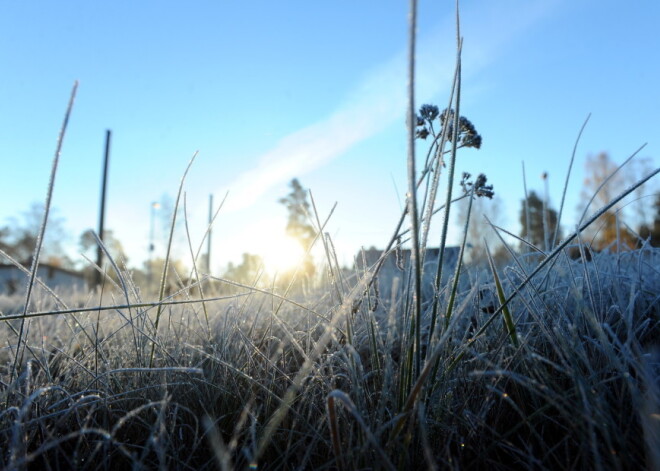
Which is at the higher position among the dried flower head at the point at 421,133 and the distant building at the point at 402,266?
the dried flower head at the point at 421,133

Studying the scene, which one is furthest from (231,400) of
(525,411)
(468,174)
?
(468,174)

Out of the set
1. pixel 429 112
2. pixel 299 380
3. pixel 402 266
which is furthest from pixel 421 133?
pixel 299 380

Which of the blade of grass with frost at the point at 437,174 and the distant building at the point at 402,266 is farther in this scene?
the distant building at the point at 402,266

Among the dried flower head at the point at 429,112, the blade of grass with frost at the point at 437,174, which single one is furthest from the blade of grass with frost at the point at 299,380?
the dried flower head at the point at 429,112

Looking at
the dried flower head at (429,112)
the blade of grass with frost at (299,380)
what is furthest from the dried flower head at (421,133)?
the blade of grass with frost at (299,380)

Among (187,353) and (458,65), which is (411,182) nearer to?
(458,65)

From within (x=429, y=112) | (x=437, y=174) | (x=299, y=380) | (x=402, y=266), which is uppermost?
(x=429, y=112)

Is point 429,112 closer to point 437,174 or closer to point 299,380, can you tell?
point 437,174

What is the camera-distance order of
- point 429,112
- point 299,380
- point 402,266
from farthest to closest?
point 429,112
point 402,266
point 299,380

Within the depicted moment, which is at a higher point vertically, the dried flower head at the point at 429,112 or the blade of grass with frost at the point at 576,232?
the dried flower head at the point at 429,112

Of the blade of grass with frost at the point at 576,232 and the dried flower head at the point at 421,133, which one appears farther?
the dried flower head at the point at 421,133

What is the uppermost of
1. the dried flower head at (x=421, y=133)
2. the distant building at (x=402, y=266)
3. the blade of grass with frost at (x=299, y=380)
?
the dried flower head at (x=421, y=133)

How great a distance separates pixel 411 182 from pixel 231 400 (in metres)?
0.82

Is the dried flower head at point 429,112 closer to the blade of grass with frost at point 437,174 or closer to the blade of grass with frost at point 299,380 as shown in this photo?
the blade of grass with frost at point 437,174
